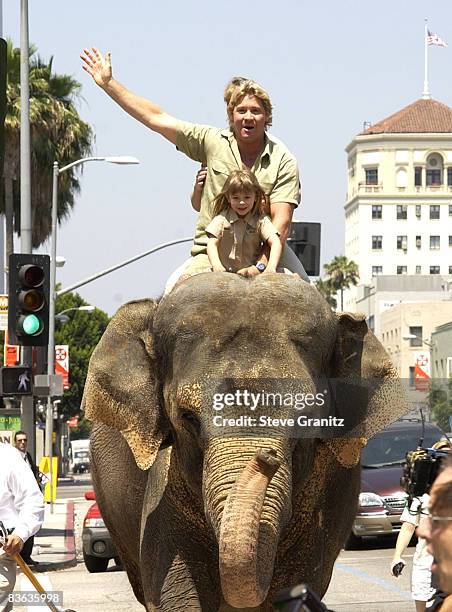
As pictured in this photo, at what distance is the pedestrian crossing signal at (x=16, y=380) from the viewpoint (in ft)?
67.3

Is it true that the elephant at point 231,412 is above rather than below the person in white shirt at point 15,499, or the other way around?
above

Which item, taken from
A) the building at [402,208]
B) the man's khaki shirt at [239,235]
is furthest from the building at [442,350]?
the man's khaki shirt at [239,235]

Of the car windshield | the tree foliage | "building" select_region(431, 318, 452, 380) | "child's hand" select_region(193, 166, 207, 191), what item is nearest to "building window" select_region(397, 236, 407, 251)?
"building" select_region(431, 318, 452, 380)

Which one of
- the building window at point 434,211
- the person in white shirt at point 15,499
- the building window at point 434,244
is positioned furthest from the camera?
the building window at point 434,211

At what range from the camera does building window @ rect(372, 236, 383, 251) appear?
628ft

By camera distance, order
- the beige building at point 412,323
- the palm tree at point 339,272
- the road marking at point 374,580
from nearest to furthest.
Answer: the road marking at point 374,580 → the beige building at point 412,323 → the palm tree at point 339,272

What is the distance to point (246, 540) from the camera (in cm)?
655

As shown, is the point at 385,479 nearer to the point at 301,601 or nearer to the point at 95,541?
the point at 95,541

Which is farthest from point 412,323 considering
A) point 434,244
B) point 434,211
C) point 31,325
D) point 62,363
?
point 31,325

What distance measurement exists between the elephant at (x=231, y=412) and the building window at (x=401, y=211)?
18787 cm

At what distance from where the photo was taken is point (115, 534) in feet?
32.7

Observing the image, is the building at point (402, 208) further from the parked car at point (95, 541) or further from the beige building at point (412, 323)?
the parked car at point (95, 541)

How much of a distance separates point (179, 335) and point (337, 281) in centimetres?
13274

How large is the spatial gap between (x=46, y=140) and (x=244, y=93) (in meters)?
36.2
